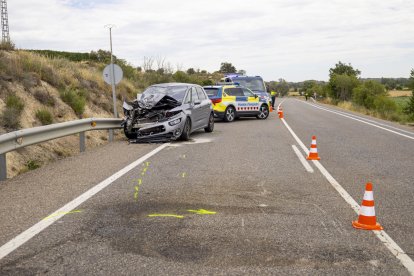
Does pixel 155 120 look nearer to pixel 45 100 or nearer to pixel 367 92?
pixel 45 100

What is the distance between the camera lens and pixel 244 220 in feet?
17.1

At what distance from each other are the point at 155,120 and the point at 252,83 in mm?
13301

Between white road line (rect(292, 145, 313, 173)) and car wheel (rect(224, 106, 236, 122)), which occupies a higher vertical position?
car wheel (rect(224, 106, 236, 122))

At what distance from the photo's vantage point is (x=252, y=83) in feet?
82.1

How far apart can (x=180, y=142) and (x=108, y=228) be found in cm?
780

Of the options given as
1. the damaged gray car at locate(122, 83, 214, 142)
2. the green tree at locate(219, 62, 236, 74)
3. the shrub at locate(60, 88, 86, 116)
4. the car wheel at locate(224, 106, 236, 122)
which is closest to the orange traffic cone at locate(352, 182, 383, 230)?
the damaged gray car at locate(122, 83, 214, 142)

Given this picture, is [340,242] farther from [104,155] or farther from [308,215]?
[104,155]

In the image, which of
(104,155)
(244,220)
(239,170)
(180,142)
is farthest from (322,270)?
(180,142)

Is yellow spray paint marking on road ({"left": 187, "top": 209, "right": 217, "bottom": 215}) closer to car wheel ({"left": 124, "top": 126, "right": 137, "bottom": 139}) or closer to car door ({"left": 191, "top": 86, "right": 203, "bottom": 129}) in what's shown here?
car wheel ({"left": 124, "top": 126, "right": 137, "bottom": 139})

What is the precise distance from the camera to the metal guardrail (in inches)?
303

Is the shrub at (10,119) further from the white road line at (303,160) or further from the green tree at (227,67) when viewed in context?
the green tree at (227,67)

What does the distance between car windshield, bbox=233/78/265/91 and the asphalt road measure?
15.2m

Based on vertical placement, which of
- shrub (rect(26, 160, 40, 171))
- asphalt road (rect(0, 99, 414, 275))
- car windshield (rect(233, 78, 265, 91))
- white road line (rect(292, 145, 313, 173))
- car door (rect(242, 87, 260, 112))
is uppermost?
car windshield (rect(233, 78, 265, 91))

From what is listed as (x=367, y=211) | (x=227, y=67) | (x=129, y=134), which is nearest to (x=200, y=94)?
(x=129, y=134)
